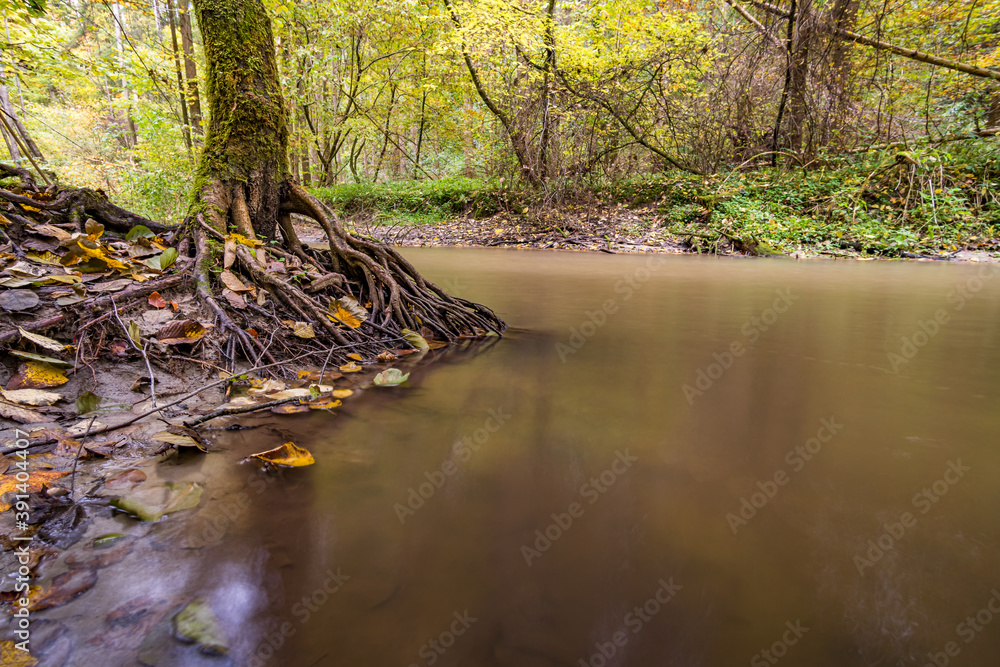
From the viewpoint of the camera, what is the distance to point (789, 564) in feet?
4.49

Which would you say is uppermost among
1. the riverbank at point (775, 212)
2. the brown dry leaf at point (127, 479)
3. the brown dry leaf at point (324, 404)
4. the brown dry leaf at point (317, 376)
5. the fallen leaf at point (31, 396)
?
the riverbank at point (775, 212)

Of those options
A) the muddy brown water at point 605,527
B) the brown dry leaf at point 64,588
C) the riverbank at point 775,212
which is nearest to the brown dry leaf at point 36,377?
the muddy brown water at point 605,527

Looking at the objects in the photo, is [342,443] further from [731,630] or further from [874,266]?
[874,266]

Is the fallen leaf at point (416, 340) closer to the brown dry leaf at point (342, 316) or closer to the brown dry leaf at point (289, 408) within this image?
the brown dry leaf at point (342, 316)

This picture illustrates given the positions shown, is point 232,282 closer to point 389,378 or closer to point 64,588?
point 389,378

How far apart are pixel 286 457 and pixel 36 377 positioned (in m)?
1.26

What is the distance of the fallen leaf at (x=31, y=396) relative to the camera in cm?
195

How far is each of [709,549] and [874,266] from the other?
9463 mm

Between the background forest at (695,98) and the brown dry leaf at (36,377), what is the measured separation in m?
9.67

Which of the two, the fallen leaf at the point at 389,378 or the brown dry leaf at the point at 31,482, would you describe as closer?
the brown dry leaf at the point at 31,482

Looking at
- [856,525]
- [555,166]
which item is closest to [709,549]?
[856,525]

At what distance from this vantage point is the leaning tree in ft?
10.2

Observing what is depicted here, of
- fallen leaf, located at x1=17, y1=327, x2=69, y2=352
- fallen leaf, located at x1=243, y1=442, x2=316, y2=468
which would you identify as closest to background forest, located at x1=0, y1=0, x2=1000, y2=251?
fallen leaf, located at x1=17, y1=327, x2=69, y2=352

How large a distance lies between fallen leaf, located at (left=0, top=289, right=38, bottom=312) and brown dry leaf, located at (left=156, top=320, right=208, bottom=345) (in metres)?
0.54
